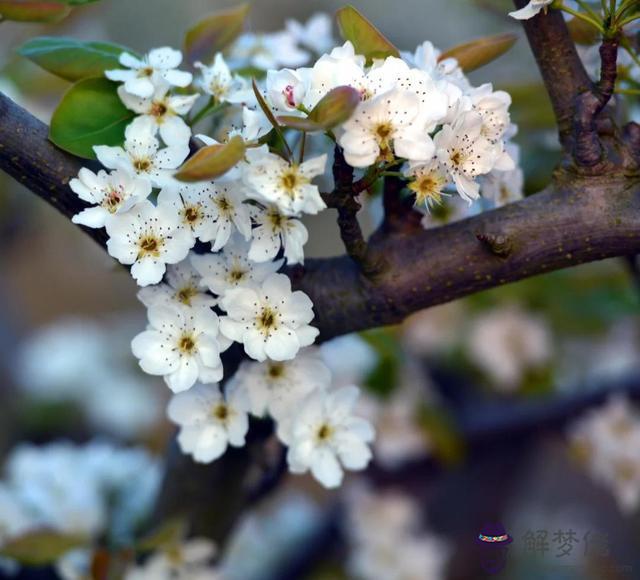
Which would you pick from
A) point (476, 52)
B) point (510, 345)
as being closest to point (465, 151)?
point (476, 52)

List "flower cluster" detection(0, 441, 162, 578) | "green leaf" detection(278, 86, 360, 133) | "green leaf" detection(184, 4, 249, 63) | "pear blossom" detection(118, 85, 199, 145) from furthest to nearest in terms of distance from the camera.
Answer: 1. "flower cluster" detection(0, 441, 162, 578)
2. "green leaf" detection(184, 4, 249, 63)
3. "pear blossom" detection(118, 85, 199, 145)
4. "green leaf" detection(278, 86, 360, 133)

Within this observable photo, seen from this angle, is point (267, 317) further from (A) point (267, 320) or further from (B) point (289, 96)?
(B) point (289, 96)

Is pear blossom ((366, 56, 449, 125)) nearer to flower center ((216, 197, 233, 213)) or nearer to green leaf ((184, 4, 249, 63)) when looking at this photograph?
flower center ((216, 197, 233, 213))

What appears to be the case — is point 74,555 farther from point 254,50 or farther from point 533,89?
point 533,89

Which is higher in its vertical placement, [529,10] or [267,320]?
[529,10]

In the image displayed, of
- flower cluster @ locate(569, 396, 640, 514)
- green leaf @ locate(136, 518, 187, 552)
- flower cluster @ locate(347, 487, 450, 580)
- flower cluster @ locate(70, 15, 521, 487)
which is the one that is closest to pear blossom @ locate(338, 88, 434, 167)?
flower cluster @ locate(70, 15, 521, 487)

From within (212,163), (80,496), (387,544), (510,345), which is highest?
(212,163)
